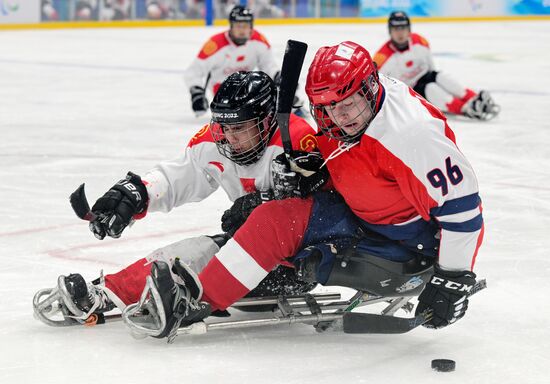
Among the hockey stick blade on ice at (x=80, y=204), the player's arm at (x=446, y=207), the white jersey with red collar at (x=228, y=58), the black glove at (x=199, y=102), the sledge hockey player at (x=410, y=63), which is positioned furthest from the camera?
the sledge hockey player at (x=410, y=63)

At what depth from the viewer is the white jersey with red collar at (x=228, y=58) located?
7340 millimetres

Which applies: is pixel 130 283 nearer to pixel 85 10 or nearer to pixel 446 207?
pixel 446 207

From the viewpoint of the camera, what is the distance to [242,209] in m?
2.68

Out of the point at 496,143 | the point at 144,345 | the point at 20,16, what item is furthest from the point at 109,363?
the point at 20,16

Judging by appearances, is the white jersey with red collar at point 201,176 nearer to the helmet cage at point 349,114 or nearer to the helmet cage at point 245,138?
the helmet cage at point 245,138

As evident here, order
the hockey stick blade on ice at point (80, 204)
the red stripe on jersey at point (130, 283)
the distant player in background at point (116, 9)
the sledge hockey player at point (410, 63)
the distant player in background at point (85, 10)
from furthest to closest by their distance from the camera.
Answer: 1. the distant player in background at point (116, 9)
2. the distant player in background at point (85, 10)
3. the sledge hockey player at point (410, 63)
4. the red stripe on jersey at point (130, 283)
5. the hockey stick blade on ice at point (80, 204)

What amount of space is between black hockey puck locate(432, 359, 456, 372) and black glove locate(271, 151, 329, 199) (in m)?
0.52

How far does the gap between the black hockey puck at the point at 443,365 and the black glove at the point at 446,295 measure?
0.11m

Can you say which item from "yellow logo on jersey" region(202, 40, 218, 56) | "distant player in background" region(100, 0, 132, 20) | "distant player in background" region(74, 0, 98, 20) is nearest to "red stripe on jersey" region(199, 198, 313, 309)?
"yellow logo on jersey" region(202, 40, 218, 56)

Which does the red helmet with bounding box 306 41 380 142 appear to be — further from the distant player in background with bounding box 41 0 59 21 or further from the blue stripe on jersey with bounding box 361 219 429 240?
the distant player in background with bounding box 41 0 59 21

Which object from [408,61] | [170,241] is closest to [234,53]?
[408,61]

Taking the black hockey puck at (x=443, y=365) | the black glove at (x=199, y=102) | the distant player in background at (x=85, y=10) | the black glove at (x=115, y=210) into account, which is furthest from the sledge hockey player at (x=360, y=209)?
the distant player in background at (x=85, y=10)

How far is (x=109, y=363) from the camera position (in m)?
2.35

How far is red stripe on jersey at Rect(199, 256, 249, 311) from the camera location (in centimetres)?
246
